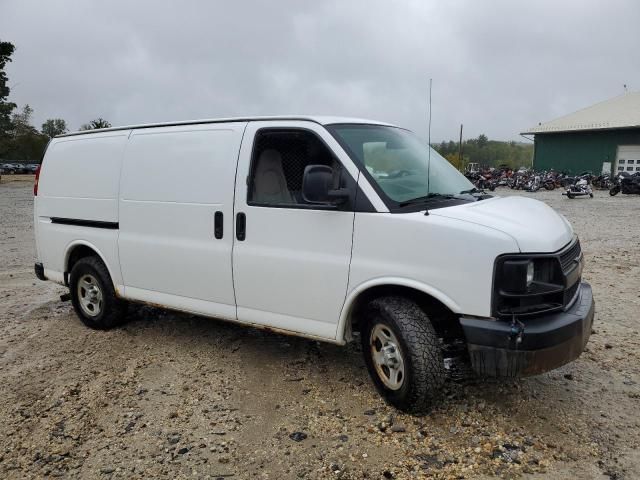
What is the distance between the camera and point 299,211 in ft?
12.8

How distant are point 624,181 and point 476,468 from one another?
2515cm

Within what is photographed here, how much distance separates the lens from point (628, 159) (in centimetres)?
3144

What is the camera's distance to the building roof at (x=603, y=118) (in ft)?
105

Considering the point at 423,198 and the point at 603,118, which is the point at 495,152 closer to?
the point at 603,118

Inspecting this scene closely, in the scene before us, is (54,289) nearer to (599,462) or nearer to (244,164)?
(244,164)

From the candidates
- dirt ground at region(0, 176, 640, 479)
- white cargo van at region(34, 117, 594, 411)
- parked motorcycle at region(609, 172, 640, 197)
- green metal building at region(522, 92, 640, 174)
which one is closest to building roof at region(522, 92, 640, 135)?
green metal building at region(522, 92, 640, 174)

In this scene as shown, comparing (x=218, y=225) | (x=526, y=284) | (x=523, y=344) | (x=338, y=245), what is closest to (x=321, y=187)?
(x=338, y=245)

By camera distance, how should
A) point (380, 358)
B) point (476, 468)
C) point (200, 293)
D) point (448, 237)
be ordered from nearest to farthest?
point (476, 468) < point (448, 237) < point (380, 358) < point (200, 293)

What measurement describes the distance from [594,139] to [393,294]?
34.2 meters

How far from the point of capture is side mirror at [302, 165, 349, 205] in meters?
3.54

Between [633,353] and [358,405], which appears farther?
[633,353]

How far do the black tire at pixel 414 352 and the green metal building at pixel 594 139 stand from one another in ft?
106

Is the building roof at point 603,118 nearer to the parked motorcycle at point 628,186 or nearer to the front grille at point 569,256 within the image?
the parked motorcycle at point 628,186

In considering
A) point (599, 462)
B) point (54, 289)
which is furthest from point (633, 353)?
point (54, 289)
